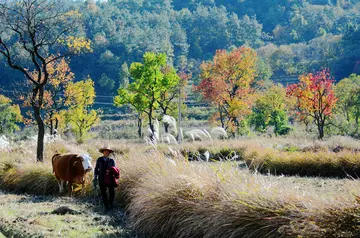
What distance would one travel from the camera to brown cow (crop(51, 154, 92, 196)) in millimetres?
11625

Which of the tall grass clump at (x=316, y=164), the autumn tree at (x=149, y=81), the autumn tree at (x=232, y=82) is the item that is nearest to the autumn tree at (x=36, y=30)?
the tall grass clump at (x=316, y=164)

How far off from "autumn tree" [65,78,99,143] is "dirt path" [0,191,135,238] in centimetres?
3018

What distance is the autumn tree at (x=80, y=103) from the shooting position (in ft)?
136

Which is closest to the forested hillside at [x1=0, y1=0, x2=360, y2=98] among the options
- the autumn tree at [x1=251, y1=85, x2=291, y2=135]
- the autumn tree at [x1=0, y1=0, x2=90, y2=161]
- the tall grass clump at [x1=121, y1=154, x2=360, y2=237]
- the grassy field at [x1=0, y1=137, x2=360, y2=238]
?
the autumn tree at [x1=251, y1=85, x2=291, y2=135]

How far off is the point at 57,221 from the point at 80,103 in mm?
37365

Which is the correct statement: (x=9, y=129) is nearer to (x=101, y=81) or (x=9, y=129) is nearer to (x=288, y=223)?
(x=101, y=81)

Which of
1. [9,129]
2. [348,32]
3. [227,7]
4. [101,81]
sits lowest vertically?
[9,129]

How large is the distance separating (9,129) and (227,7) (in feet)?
486

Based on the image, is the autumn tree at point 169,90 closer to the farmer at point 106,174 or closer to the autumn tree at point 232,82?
the autumn tree at point 232,82

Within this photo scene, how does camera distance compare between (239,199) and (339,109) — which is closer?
(239,199)

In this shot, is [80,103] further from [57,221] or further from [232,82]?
[57,221]

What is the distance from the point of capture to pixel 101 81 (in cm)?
9944

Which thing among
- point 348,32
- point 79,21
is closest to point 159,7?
point 348,32

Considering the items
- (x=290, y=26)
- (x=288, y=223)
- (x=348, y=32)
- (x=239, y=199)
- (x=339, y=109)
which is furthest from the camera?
(x=290, y=26)
